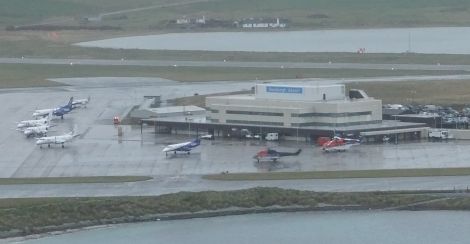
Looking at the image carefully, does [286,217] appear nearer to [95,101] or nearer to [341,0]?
[95,101]

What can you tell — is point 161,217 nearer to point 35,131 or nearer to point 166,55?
point 35,131

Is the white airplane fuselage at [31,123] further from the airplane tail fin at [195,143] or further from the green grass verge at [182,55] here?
the green grass verge at [182,55]

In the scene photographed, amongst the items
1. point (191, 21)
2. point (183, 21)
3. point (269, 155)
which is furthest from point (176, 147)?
point (191, 21)

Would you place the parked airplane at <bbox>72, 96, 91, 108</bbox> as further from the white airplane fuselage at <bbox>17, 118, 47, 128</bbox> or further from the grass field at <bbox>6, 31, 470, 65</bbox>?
the grass field at <bbox>6, 31, 470, 65</bbox>

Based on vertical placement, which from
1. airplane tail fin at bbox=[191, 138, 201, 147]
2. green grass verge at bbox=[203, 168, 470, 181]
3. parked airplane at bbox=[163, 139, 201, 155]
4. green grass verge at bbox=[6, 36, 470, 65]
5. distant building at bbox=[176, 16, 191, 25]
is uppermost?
distant building at bbox=[176, 16, 191, 25]

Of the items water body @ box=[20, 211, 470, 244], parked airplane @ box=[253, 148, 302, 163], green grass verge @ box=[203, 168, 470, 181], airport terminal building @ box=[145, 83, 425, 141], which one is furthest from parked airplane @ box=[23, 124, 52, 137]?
water body @ box=[20, 211, 470, 244]

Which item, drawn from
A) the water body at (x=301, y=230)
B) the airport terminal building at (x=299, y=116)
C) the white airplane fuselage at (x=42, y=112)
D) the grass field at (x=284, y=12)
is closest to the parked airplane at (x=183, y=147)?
the airport terminal building at (x=299, y=116)

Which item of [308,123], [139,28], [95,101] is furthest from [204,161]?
[139,28]
